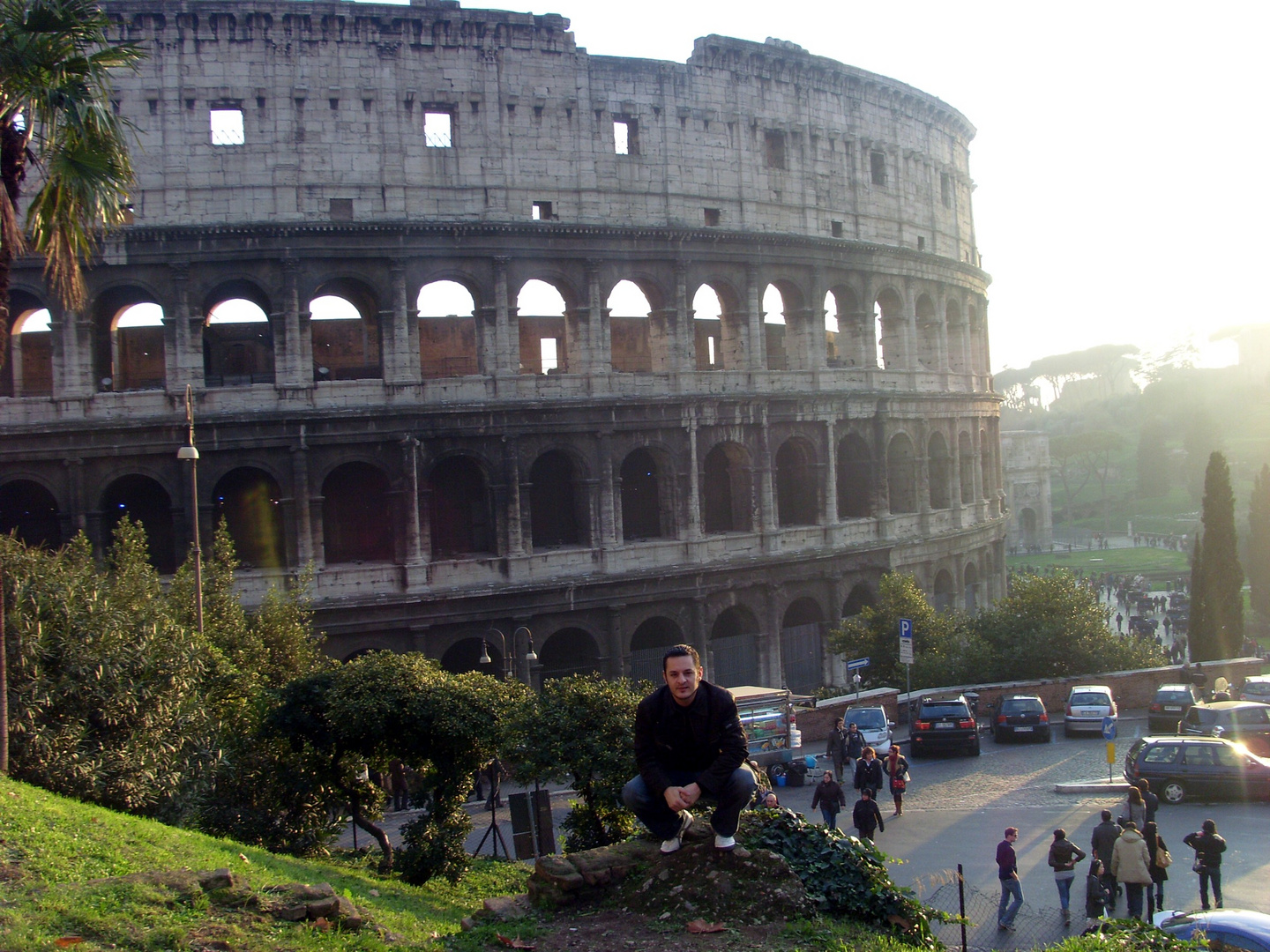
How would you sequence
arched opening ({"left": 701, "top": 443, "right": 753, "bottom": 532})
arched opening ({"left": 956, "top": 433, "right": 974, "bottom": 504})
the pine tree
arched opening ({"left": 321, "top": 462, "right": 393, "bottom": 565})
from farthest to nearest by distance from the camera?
the pine tree, arched opening ({"left": 956, "top": 433, "right": 974, "bottom": 504}), arched opening ({"left": 701, "top": 443, "right": 753, "bottom": 532}), arched opening ({"left": 321, "top": 462, "right": 393, "bottom": 565})

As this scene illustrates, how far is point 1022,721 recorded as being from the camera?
2291cm

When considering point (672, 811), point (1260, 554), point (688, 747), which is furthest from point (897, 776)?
point (1260, 554)

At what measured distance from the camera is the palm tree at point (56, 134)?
10.8 metres

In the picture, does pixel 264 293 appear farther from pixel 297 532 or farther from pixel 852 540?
pixel 852 540

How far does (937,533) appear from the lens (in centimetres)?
3394

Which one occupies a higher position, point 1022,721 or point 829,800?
point 829,800

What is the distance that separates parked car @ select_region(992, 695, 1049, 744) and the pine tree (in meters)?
28.6

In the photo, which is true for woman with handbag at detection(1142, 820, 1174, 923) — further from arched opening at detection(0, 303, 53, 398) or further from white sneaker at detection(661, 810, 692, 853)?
arched opening at detection(0, 303, 53, 398)

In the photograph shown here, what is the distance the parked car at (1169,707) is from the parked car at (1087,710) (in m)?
0.84

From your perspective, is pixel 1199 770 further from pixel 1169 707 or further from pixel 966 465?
pixel 966 465

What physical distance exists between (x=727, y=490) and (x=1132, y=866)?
19.0 m

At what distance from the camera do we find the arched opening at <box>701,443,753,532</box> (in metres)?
29.3

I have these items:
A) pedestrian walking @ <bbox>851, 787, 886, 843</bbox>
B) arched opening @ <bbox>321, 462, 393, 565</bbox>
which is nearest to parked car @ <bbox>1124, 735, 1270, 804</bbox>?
pedestrian walking @ <bbox>851, 787, 886, 843</bbox>

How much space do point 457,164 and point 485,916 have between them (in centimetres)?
2123
